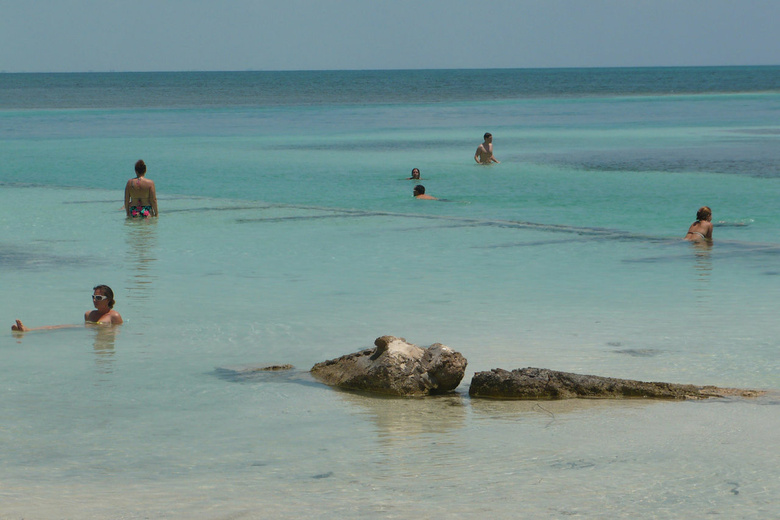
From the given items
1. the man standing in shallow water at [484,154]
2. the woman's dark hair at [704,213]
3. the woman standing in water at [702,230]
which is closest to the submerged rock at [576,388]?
the woman's dark hair at [704,213]

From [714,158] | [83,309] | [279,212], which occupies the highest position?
[714,158]

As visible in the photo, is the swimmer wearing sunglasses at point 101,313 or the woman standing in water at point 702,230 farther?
the woman standing in water at point 702,230

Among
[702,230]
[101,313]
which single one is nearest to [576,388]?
[101,313]

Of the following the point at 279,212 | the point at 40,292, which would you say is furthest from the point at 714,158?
the point at 40,292

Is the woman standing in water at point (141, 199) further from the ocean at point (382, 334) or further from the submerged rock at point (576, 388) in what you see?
the submerged rock at point (576, 388)

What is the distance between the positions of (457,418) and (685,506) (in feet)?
6.52

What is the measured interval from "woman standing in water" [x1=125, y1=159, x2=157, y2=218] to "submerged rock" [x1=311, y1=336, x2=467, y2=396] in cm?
1147

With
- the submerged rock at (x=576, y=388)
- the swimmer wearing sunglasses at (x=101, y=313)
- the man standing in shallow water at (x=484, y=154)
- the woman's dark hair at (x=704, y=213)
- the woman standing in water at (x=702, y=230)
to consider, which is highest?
the man standing in shallow water at (x=484, y=154)

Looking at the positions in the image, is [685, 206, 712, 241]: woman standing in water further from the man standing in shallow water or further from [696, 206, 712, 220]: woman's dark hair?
the man standing in shallow water

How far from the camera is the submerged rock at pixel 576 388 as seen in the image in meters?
7.50

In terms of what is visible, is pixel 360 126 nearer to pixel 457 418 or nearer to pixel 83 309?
pixel 83 309

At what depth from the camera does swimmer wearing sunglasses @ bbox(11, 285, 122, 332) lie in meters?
10.0

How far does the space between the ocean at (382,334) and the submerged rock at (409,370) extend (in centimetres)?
14

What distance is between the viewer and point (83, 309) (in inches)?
445
